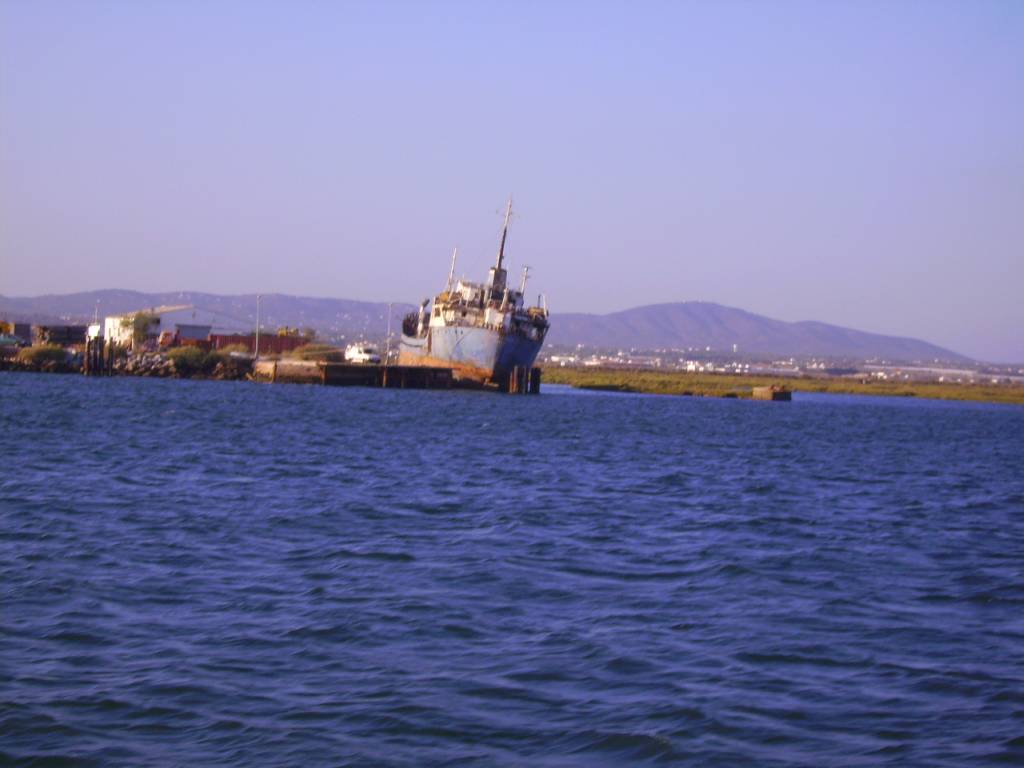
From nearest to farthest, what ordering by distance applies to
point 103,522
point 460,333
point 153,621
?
point 153,621, point 103,522, point 460,333

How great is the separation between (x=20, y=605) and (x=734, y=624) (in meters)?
7.01

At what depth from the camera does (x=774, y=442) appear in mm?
48000

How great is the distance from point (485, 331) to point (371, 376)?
9.33m

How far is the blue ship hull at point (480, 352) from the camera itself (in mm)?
77500

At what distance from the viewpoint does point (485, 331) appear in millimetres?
77375

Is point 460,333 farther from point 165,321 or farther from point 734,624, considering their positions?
point 734,624

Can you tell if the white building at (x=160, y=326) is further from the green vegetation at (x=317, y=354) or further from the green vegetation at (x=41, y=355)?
the green vegetation at (x=317, y=354)

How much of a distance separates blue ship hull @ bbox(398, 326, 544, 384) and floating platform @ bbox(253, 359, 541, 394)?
71cm

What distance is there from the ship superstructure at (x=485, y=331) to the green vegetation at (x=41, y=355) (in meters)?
22.5

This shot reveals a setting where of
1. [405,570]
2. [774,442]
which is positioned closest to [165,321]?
[774,442]

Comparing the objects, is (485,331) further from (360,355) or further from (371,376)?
(360,355)

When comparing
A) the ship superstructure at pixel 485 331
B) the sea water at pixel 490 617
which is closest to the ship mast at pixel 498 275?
the ship superstructure at pixel 485 331

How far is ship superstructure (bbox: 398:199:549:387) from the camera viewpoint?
255 ft

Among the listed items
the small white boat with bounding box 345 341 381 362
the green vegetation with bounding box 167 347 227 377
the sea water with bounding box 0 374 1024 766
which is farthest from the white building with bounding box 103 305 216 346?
the sea water with bounding box 0 374 1024 766
